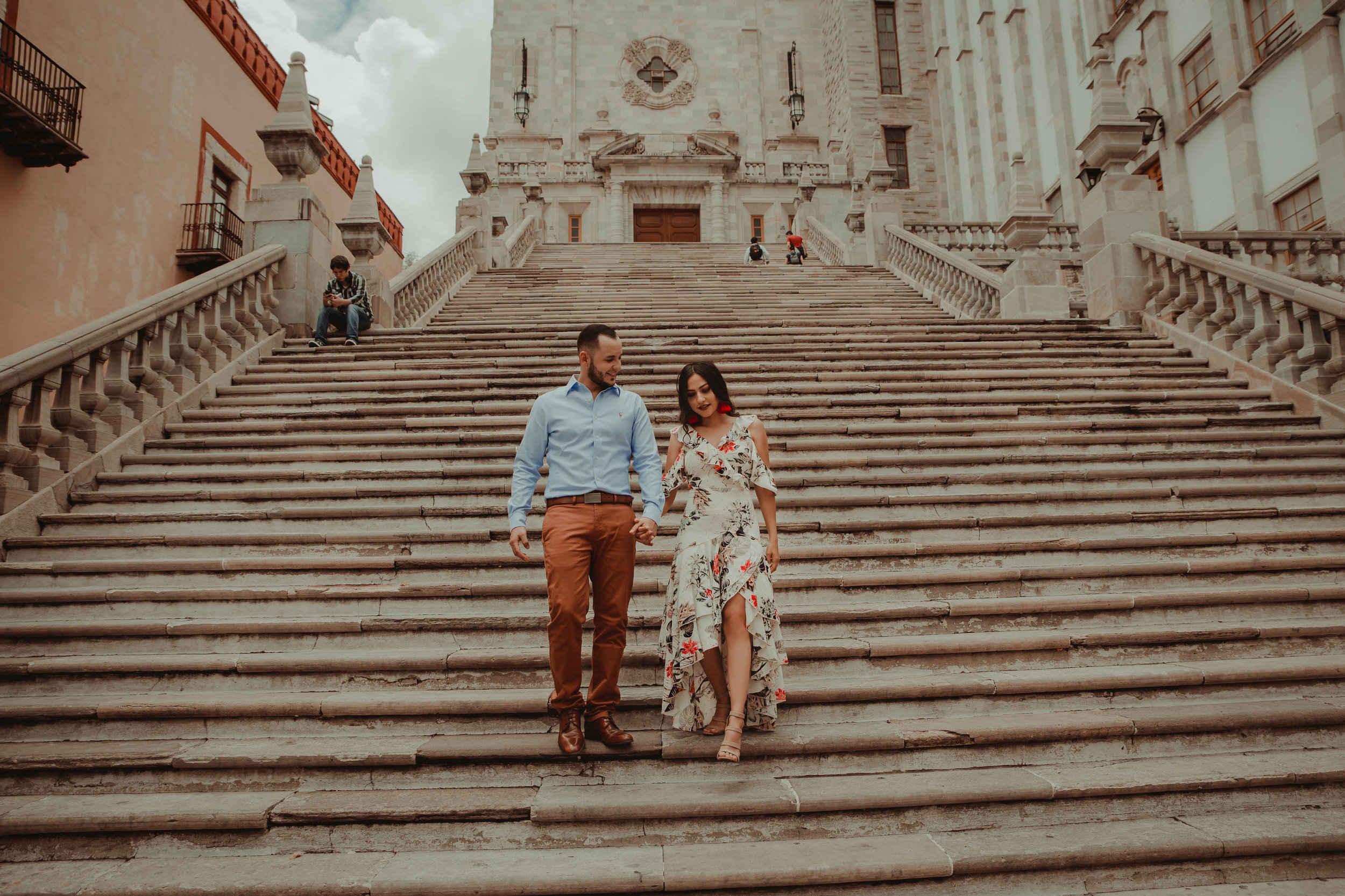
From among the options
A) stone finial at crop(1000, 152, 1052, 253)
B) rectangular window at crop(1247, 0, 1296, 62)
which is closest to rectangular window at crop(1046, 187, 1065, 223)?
rectangular window at crop(1247, 0, 1296, 62)

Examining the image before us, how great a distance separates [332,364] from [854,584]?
19.6 feet

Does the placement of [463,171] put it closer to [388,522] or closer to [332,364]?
[332,364]

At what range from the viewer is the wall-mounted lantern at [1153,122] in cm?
1639

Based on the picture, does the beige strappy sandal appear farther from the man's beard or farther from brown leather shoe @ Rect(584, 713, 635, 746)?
the man's beard

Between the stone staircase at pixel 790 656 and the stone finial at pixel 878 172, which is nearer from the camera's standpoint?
the stone staircase at pixel 790 656

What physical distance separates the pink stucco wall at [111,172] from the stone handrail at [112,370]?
18.5ft

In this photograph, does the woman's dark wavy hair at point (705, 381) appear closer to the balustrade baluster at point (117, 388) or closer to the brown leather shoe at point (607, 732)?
the brown leather shoe at point (607, 732)

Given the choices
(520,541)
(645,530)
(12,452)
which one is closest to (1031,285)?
(645,530)

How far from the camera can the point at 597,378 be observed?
11.1 feet

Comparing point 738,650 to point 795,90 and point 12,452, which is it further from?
point 795,90

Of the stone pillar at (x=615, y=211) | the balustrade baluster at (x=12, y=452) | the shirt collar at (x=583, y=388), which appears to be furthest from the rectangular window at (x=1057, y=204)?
the balustrade baluster at (x=12, y=452)

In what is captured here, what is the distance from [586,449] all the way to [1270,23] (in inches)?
672

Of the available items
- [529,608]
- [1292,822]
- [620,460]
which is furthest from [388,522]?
[1292,822]

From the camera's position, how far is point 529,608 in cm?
448
